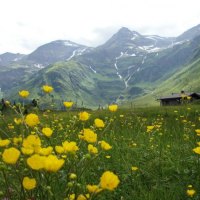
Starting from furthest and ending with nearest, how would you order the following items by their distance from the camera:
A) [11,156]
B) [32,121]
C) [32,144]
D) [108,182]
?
[32,121] < [32,144] < [11,156] < [108,182]

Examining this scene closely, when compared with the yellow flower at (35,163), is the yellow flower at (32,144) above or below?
above

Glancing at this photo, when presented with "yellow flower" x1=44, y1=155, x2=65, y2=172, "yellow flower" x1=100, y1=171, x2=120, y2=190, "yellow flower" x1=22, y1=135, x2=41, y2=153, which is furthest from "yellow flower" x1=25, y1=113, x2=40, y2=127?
"yellow flower" x1=100, y1=171, x2=120, y2=190

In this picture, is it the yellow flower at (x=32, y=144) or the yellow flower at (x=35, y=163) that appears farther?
the yellow flower at (x=32, y=144)

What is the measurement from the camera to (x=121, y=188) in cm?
509

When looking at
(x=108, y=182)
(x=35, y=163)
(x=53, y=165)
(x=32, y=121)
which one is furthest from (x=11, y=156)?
(x=32, y=121)

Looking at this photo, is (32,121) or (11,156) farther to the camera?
(32,121)

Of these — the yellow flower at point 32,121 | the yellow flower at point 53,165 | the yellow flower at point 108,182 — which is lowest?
the yellow flower at point 108,182

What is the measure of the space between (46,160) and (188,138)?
20.4ft

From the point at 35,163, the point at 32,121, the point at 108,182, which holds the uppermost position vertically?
the point at 32,121

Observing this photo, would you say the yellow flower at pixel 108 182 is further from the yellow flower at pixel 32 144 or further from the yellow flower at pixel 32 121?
the yellow flower at pixel 32 121

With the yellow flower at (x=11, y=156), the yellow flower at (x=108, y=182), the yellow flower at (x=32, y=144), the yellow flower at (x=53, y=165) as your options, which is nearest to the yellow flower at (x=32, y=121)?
the yellow flower at (x=32, y=144)

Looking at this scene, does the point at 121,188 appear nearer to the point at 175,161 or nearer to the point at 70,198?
the point at 175,161

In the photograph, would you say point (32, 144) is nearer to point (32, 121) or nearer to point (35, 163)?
point (35, 163)

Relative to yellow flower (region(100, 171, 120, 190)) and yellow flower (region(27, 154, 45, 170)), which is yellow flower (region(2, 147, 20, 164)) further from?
yellow flower (region(100, 171, 120, 190))
